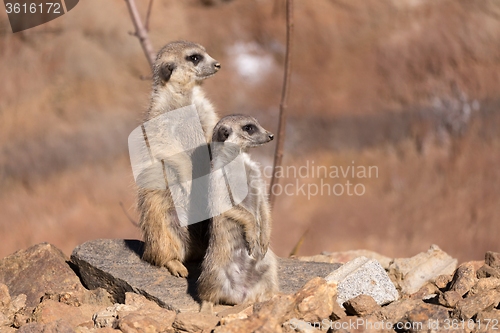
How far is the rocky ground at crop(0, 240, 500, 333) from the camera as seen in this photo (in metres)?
1.73

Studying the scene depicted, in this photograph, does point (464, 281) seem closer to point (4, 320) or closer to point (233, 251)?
point (233, 251)

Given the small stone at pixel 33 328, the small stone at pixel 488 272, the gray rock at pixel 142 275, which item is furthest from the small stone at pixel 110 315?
the small stone at pixel 488 272

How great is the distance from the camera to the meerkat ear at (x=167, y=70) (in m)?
2.63

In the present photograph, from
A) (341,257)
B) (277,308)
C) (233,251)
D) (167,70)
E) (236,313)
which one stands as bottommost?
(341,257)

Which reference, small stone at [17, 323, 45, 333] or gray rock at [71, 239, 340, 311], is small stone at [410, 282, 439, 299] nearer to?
gray rock at [71, 239, 340, 311]

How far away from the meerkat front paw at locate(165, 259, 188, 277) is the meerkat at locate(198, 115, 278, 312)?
0.34m

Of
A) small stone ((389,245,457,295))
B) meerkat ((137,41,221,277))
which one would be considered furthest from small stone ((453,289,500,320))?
meerkat ((137,41,221,277))

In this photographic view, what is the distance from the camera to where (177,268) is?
244cm

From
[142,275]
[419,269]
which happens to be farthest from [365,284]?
[142,275]

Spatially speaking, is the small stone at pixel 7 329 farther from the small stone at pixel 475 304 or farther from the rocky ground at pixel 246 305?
the small stone at pixel 475 304

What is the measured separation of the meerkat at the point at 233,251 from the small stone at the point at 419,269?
3.52 feet

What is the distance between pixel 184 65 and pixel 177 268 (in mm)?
1134

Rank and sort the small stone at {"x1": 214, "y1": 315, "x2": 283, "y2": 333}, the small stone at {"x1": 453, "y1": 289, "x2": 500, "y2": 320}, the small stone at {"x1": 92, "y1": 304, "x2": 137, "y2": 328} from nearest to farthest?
the small stone at {"x1": 214, "y1": 315, "x2": 283, "y2": 333} → the small stone at {"x1": 453, "y1": 289, "x2": 500, "y2": 320} → the small stone at {"x1": 92, "y1": 304, "x2": 137, "y2": 328}

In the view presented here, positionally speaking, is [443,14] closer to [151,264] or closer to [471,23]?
[471,23]
